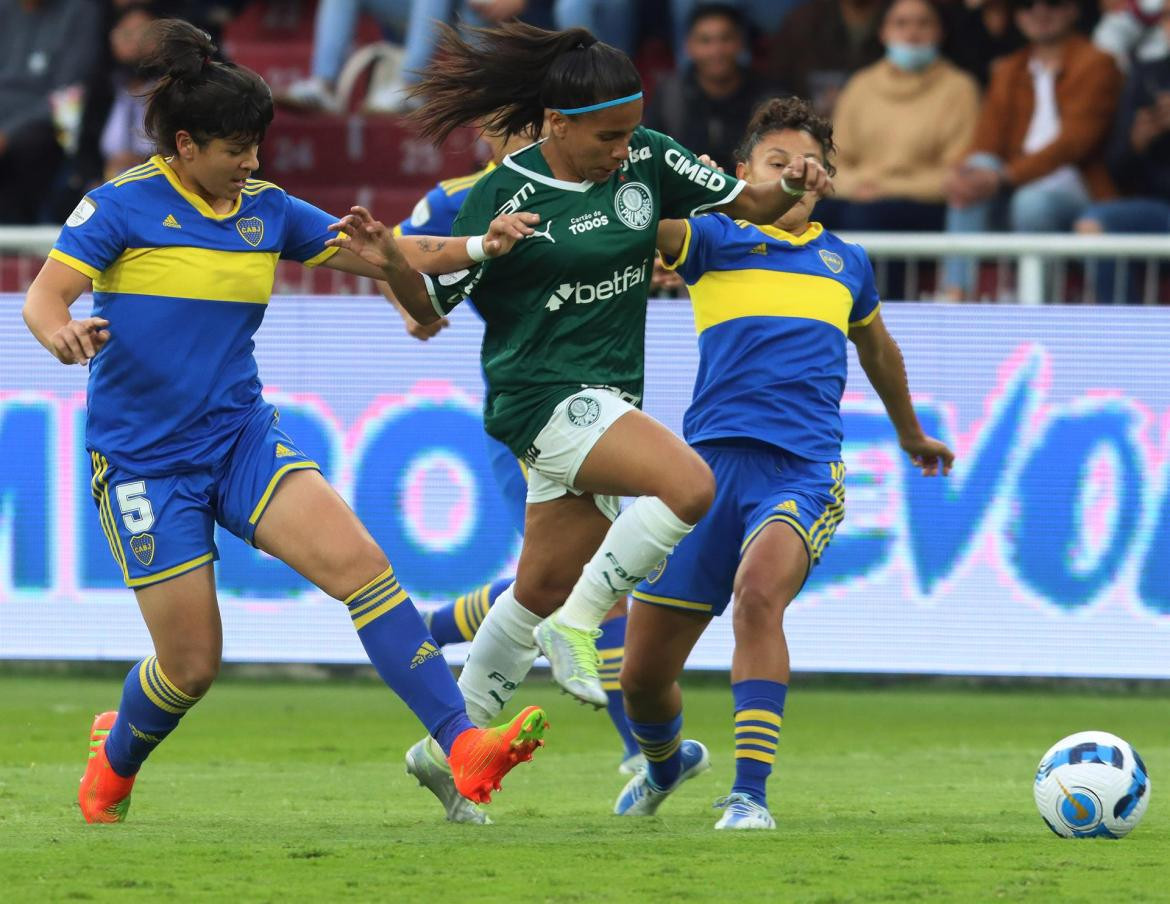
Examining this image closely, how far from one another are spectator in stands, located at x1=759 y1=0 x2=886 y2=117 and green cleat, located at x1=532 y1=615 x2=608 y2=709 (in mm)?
7271

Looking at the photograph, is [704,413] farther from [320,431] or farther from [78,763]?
[320,431]

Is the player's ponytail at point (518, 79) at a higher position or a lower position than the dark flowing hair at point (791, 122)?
higher

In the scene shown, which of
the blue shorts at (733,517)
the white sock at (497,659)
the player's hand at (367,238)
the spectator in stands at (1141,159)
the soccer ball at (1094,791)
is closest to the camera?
the soccer ball at (1094,791)

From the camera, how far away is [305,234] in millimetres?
5941

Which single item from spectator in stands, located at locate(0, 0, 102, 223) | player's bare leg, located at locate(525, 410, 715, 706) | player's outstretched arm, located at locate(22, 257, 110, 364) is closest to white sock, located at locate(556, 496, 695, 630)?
player's bare leg, located at locate(525, 410, 715, 706)

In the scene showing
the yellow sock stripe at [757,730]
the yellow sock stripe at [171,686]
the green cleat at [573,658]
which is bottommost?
Result: the yellow sock stripe at [757,730]

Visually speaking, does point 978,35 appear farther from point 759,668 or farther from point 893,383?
point 759,668

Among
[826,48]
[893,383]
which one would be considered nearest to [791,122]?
[893,383]

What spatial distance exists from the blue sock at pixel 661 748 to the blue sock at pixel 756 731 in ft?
1.59

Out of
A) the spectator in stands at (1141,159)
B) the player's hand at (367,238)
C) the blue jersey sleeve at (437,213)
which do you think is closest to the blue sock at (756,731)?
the player's hand at (367,238)

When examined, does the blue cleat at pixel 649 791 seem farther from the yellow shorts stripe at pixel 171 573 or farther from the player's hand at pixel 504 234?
the player's hand at pixel 504 234

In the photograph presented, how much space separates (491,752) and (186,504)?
3.77 ft

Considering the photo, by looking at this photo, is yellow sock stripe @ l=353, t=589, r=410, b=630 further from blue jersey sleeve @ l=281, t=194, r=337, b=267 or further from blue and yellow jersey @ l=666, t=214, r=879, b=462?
blue and yellow jersey @ l=666, t=214, r=879, b=462

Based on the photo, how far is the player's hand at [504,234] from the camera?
5555mm
